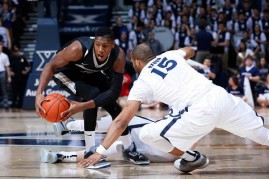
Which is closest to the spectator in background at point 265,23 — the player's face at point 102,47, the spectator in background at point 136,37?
the spectator in background at point 136,37

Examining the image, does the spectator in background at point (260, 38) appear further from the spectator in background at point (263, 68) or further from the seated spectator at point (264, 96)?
the seated spectator at point (264, 96)

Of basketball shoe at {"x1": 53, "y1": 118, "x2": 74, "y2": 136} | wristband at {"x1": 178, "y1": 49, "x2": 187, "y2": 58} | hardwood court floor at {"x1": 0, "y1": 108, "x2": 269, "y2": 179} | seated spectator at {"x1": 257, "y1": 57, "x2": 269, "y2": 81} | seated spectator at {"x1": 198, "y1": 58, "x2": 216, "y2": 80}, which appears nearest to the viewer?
hardwood court floor at {"x1": 0, "y1": 108, "x2": 269, "y2": 179}

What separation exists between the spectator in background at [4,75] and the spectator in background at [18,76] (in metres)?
0.39

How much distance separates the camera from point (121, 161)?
7.46 m

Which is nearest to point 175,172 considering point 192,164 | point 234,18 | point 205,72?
point 192,164

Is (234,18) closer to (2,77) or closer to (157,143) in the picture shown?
(2,77)

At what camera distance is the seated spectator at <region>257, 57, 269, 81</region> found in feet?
58.5

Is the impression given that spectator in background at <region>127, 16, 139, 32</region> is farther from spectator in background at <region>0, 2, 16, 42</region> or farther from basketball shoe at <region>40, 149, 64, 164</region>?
basketball shoe at <region>40, 149, 64, 164</region>

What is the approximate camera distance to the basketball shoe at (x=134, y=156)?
7207mm

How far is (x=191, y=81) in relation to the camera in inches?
251

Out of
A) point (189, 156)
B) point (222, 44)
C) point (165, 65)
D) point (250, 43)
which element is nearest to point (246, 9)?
point (250, 43)

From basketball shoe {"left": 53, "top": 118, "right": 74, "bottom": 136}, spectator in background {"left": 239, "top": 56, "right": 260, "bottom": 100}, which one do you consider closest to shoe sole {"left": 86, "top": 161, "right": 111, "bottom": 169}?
basketball shoe {"left": 53, "top": 118, "right": 74, "bottom": 136}

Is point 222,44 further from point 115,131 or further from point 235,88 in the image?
point 115,131

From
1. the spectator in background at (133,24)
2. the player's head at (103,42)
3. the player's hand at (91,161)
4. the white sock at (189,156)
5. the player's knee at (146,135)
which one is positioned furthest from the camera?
the spectator in background at (133,24)
